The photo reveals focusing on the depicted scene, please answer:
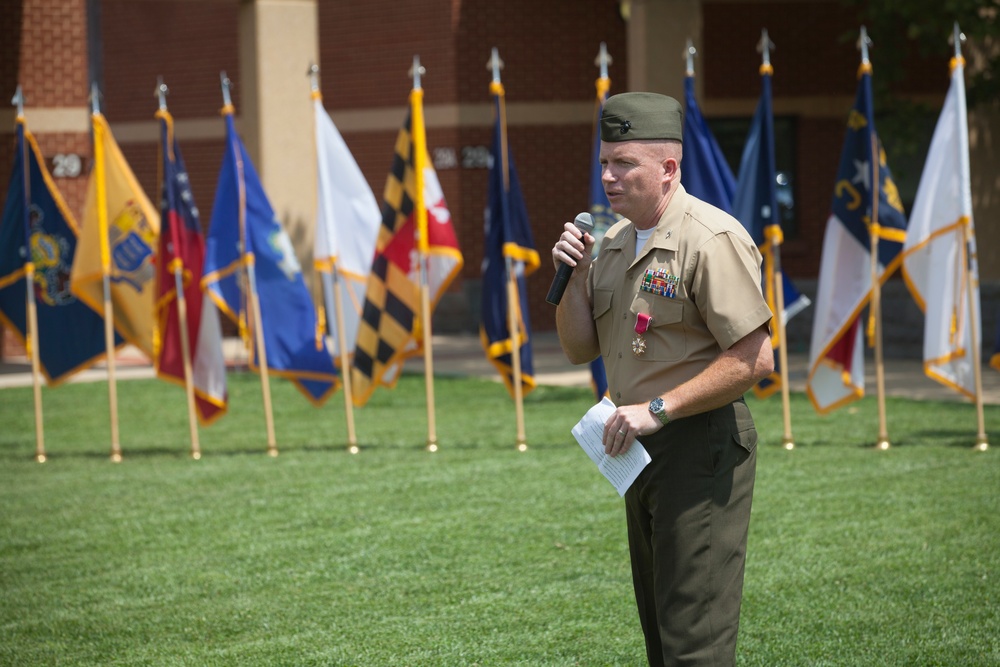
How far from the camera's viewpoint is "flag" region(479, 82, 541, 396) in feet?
33.9

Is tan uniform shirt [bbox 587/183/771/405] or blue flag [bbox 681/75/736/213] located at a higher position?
blue flag [bbox 681/75/736/213]

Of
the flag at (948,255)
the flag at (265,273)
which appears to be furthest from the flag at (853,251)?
the flag at (265,273)

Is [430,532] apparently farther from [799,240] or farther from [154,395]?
[799,240]

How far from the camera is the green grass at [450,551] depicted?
5508 mm

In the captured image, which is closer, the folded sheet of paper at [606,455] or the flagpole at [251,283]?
the folded sheet of paper at [606,455]

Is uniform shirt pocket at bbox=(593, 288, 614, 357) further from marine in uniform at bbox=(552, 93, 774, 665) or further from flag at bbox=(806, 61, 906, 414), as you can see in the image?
flag at bbox=(806, 61, 906, 414)

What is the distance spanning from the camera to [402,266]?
33.7ft

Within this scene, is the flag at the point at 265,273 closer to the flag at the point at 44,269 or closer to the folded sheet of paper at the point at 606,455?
the flag at the point at 44,269

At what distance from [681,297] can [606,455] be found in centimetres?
50

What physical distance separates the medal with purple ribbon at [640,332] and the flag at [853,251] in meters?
6.41

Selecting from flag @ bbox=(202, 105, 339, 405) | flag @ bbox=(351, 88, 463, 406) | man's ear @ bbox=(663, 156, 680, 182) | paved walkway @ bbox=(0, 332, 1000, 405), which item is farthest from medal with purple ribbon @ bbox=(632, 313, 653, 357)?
paved walkway @ bbox=(0, 332, 1000, 405)

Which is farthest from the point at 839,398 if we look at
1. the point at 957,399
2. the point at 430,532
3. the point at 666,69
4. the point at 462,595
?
the point at 666,69

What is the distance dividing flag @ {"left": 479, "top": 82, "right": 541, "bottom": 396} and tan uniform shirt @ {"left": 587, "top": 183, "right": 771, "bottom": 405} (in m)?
6.63

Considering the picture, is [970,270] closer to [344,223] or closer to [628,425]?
[344,223]
